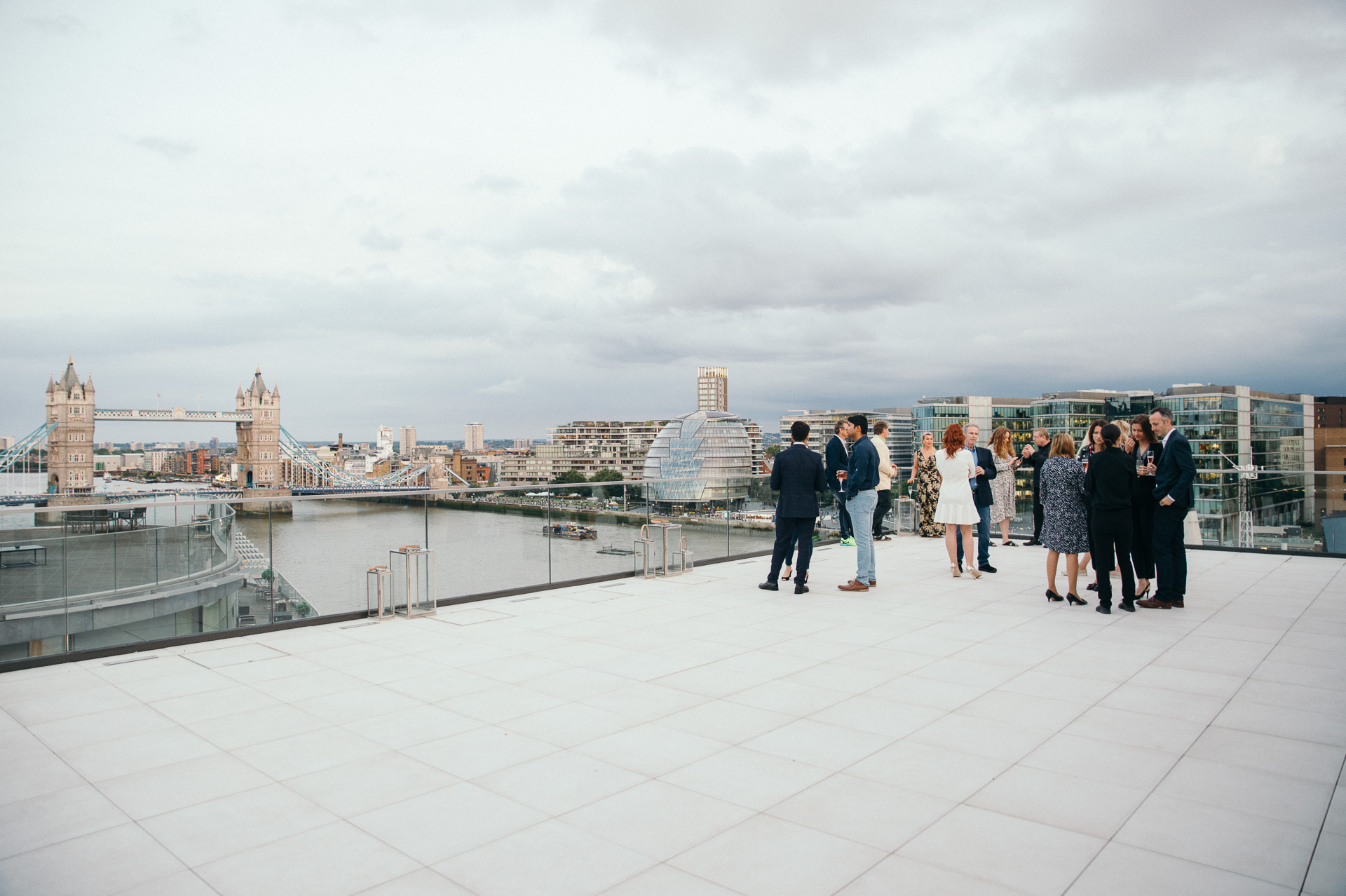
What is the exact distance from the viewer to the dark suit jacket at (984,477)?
8.91 metres

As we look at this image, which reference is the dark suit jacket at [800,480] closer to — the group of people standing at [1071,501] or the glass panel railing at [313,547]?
the group of people standing at [1071,501]

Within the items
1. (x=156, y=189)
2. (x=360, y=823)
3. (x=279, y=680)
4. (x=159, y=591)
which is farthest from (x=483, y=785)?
(x=156, y=189)

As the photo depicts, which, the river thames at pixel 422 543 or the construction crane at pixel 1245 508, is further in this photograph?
the construction crane at pixel 1245 508

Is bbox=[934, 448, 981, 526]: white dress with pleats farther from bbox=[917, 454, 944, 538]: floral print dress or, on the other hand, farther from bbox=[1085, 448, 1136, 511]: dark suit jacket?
bbox=[917, 454, 944, 538]: floral print dress

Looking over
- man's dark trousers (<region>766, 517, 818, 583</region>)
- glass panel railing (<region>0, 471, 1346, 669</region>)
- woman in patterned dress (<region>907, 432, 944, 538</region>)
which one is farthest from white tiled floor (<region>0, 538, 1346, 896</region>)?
woman in patterned dress (<region>907, 432, 944, 538</region>)

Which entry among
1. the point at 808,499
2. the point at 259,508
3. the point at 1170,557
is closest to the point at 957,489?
the point at 808,499

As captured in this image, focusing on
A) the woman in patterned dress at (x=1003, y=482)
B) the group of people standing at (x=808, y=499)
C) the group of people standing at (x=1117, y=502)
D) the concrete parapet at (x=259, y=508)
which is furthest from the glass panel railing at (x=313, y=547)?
the group of people standing at (x=1117, y=502)

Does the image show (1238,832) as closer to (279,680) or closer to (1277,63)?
(279,680)

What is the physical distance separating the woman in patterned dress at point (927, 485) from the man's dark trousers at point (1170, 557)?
3.17m

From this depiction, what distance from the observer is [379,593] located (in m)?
6.38

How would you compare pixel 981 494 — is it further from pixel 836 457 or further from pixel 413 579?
pixel 413 579

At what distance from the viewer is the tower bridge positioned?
99.9 metres

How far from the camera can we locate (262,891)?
2201 millimetres

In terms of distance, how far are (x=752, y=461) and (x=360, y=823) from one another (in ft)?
454
